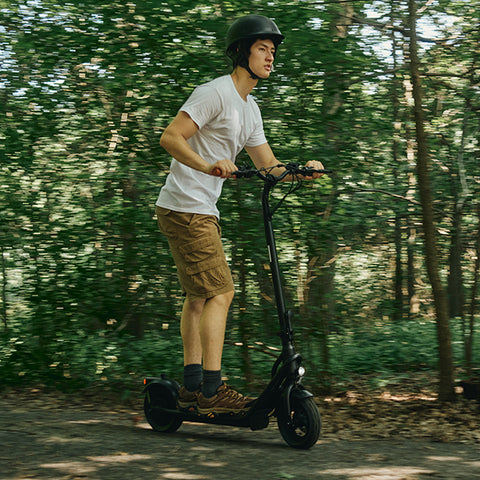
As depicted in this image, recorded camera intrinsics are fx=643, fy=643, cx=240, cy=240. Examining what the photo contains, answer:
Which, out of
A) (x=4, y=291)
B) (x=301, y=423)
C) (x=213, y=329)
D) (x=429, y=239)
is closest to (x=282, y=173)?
(x=213, y=329)

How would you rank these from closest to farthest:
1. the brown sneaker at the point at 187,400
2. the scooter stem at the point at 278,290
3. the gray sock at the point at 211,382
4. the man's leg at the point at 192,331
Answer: the scooter stem at the point at 278,290 < the gray sock at the point at 211,382 < the brown sneaker at the point at 187,400 < the man's leg at the point at 192,331

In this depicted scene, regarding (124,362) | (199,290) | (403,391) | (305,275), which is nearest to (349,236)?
(305,275)

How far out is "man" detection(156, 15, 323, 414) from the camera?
3.74 meters

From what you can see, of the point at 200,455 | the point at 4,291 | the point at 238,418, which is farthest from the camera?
the point at 4,291

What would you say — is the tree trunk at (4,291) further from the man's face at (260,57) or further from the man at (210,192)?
the man's face at (260,57)

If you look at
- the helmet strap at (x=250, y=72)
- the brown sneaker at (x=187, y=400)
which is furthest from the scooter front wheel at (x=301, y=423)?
the helmet strap at (x=250, y=72)

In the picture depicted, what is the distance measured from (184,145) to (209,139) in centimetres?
28

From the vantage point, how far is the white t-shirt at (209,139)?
3.74 m

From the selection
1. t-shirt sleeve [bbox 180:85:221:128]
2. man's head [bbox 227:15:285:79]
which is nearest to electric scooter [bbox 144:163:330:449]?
t-shirt sleeve [bbox 180:85:221:128]

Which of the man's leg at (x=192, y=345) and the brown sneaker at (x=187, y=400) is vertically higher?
the man's leg at (x=192, y=345)

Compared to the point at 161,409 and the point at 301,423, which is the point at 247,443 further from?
the point at 161,409

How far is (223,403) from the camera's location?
148 inches

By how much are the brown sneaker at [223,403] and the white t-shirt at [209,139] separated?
3.55 feet

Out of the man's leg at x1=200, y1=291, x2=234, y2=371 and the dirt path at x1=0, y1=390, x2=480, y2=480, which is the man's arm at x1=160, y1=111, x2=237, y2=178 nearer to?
the man's leg at x1=200, y1=291, x2=234, y2=371
